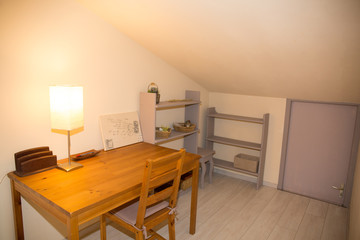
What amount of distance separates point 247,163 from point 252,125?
54cm

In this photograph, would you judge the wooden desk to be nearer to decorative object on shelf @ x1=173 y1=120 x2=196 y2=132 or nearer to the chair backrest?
the chair backrest

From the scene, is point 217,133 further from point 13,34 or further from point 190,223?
point 13,34

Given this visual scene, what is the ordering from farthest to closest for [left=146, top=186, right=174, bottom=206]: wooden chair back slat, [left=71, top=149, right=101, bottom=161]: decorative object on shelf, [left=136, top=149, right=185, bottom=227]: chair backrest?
[left=71, top=149, right=101, bottom=161]: decorative object on shelf < [left=146, top=186, right=174, bottom=206]: wooden chair back slat < [left=136, top=149, right=185, bottom=227]: chair backrest

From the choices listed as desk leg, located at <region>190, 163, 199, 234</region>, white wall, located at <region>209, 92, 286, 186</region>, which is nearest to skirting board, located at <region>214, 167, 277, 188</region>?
white wall, located at <region>209, 92, 286, 186</region>

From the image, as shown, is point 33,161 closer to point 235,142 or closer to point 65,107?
point 65,107

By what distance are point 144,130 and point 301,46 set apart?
1.70 metres

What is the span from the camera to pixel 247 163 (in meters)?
3.53

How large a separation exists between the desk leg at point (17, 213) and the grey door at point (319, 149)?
2.99 m

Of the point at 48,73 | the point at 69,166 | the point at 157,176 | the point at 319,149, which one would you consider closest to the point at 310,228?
the point at 319,149

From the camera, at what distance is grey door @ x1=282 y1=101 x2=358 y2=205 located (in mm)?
3068

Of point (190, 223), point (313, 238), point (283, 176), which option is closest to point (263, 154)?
point (283, 176)

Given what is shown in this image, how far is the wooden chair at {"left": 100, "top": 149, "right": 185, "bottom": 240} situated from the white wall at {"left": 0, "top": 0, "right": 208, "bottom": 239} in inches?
28.5

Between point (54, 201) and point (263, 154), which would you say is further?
point (263, 154)

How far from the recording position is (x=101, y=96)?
98.0 inches
